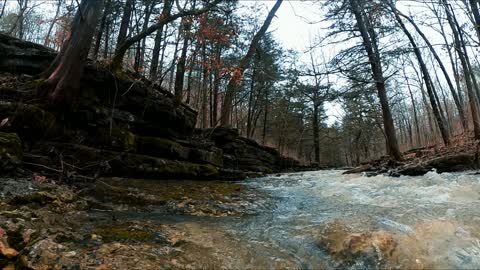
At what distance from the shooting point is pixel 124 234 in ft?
10.5

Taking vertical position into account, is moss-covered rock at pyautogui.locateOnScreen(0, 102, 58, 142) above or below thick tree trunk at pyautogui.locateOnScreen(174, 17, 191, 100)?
below

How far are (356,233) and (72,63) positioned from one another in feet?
20.4

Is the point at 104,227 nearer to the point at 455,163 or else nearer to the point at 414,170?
the point at 414,170

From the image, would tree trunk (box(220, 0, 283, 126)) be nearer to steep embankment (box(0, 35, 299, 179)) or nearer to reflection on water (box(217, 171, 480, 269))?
steep embankment (box(0, 35, 299, 179))

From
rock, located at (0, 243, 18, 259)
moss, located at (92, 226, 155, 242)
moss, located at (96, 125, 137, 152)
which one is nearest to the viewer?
rock, located at (0, 243, 18, 259)

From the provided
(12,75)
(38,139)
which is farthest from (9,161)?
(12,75)

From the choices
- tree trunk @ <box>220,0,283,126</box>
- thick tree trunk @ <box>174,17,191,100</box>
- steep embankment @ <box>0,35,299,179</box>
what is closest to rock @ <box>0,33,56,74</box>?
steep embankment @ <box>0,35,299,179</box>

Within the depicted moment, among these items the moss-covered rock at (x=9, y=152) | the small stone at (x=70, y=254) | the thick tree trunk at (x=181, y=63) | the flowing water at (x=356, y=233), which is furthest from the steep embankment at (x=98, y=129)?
the flowing water at (x=356, y=233)

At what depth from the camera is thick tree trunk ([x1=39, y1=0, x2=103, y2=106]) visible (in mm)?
6363

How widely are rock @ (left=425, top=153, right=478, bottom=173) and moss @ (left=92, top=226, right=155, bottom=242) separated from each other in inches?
271

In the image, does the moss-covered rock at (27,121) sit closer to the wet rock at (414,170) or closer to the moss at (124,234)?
the moss at (124,234)

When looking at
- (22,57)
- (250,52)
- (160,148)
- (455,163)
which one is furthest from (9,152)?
(250,52)

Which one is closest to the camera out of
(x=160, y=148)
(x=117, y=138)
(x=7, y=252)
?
(x=7, y=252)

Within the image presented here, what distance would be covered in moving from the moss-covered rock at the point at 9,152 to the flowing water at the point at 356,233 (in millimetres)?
2346
